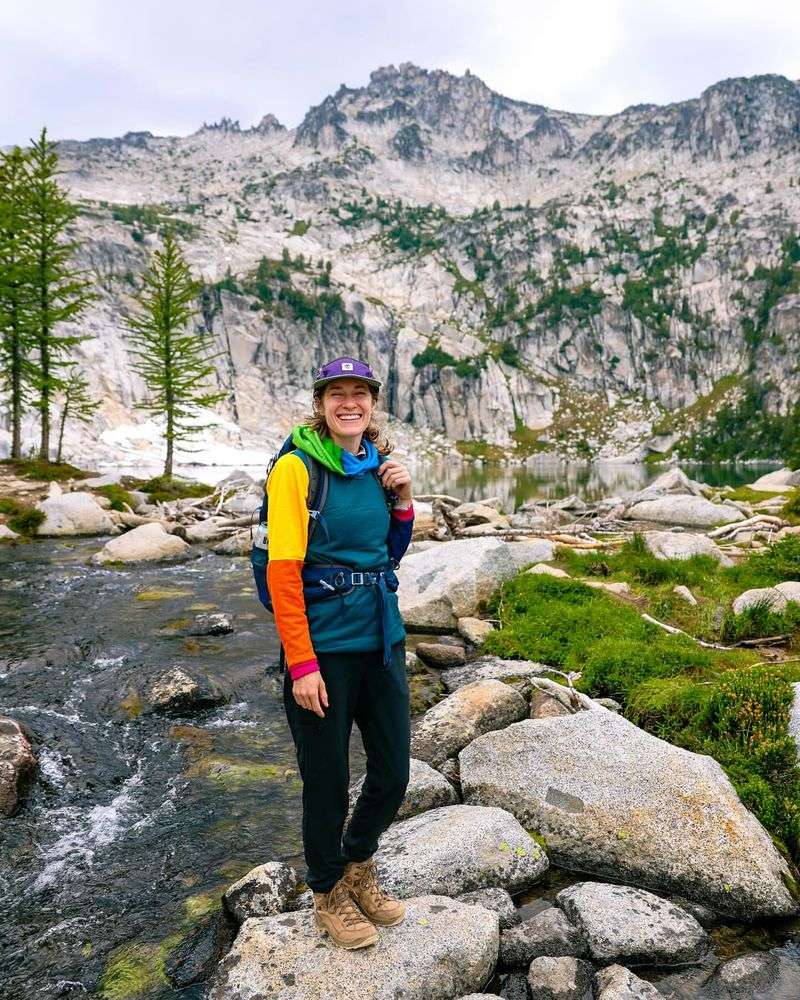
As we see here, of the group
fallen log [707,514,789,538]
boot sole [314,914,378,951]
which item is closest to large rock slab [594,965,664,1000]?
boot sole [314,914,378,951]

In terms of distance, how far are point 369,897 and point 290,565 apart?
2488mm

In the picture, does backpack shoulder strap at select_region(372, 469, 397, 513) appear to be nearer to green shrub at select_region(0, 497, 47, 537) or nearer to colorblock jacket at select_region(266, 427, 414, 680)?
colorblock jacket at select_region(266, 427, 414, 680)

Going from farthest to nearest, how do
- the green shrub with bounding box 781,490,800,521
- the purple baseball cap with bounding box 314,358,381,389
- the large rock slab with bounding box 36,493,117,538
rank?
the large rock slab with bounding box 36,493,117,538 < the green shrub with bounding box 781,490,800,521 < the purple baseball cap with bounding box 314,358,381,389

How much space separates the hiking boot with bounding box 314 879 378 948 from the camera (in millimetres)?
3957

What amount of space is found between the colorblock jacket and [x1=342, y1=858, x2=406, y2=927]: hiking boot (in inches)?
63.7

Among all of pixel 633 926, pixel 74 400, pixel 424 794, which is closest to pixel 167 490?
pixel 74 400

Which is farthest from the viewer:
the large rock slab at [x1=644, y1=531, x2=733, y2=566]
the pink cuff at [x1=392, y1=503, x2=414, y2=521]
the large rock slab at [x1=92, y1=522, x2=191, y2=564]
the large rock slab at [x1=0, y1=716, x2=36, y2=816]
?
the large rock slab at [x1=92, y1=522, x2=191, y2=564]

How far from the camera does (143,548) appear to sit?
65.4 feet

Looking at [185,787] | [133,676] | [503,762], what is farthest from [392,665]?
[133,676]

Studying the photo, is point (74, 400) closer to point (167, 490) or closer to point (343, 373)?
point (167, 490)

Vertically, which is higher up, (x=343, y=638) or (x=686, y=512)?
(x=343, y=638)

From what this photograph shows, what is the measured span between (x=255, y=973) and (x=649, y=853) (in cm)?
333

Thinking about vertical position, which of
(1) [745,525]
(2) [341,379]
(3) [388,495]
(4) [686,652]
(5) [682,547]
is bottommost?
(4) [686,652]

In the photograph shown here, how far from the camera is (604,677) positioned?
28.6 ft
